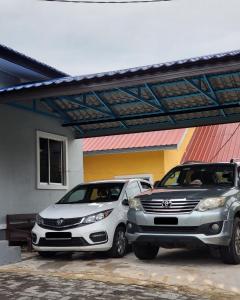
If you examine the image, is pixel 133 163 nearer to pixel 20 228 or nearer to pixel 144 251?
pixel 20 228

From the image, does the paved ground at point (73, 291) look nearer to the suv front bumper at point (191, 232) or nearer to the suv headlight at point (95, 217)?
the suv front bumper at point (191, 232)

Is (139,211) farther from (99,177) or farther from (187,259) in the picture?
(99,177)

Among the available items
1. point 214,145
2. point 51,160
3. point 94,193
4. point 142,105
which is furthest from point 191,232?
point 214,145

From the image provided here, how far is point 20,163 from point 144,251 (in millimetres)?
4724

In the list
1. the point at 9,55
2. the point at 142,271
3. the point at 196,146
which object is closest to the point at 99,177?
the point at 196,146

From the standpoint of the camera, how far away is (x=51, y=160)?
46.5 feet

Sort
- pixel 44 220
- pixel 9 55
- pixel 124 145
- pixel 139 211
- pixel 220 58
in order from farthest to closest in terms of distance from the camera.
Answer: pixel 124 145 → pixel 9 55 → pixel 44 220 → pixel 139 211 → pixel 220 58

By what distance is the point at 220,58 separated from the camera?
827cm

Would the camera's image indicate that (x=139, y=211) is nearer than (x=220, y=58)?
No

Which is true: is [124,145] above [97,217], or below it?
above

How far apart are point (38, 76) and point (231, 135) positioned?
13074mm

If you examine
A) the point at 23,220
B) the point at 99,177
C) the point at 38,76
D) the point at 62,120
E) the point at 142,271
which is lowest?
the point at 142,271

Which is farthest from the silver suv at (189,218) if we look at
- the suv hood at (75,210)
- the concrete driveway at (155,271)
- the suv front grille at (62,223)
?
the suv front grille at (62,223)

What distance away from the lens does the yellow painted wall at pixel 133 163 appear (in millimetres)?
19875
